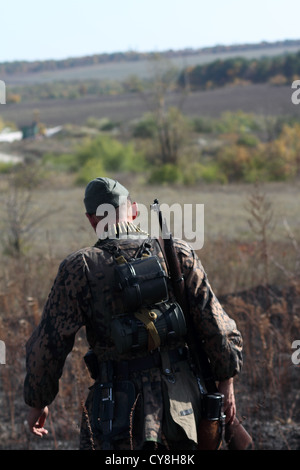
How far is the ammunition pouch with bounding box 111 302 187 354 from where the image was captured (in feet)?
8.49

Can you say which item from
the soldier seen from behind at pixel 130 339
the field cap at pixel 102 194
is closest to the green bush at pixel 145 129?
the field cap at pixel 102 194

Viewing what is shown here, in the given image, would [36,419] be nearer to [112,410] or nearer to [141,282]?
[112,410]

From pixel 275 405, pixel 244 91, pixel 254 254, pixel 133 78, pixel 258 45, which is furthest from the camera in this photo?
pixel 258 45

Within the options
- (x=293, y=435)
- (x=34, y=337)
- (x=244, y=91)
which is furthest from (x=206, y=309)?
(x=244, y=91)

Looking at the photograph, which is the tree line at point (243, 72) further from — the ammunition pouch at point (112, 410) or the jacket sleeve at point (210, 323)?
the ammunition pouch at point (112, 410)

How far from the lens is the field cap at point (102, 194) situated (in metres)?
2.79

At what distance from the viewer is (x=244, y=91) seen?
70.1m

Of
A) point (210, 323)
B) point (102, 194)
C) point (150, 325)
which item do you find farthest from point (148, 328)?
point (102, 194)

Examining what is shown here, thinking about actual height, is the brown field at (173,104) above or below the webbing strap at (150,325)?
above

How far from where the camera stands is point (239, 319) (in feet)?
17.8

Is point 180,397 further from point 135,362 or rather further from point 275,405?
point 275,405

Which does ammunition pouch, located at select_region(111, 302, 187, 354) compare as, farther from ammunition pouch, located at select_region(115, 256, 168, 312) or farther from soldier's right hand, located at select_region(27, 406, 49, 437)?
soldier's right hand, located at select_region(27, 406, 49, 437)

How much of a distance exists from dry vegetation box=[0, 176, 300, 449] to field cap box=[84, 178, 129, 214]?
118cm

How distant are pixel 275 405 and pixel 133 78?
25.4 m
